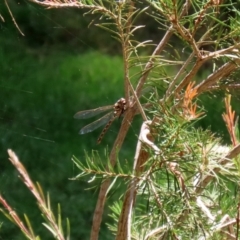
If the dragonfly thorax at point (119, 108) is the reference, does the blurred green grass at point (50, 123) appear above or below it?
below

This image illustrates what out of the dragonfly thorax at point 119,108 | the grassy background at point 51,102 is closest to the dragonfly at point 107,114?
the dragonfly thorax at point 119,108

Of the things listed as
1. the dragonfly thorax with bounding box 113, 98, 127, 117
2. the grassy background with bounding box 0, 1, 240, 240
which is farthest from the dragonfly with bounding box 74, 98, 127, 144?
the grassy background with bounding box 0, 1, 240, 240

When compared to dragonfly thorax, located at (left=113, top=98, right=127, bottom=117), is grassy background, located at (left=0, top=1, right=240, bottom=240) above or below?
below

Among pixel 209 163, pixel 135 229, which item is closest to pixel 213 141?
pixel 209 163

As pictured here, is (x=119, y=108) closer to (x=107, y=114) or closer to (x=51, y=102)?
(x=107, y=114)

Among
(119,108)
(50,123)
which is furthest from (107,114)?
(50,123)

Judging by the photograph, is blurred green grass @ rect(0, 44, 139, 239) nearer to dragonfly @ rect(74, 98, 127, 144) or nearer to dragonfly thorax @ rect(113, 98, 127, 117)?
dragonfly @ rect(74, 98, 127, 144)

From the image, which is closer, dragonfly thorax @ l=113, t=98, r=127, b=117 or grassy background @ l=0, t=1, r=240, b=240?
dragonfly thorax @ l=113, t=98, r=127, b=117

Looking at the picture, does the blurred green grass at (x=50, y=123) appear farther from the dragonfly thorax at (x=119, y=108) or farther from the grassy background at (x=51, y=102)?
the dragonfly thorax at (x=119, y=108)

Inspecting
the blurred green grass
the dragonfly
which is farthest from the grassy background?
the dragonfly

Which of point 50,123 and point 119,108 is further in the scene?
point 50,123

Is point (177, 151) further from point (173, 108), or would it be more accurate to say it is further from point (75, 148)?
point (75, 148)
